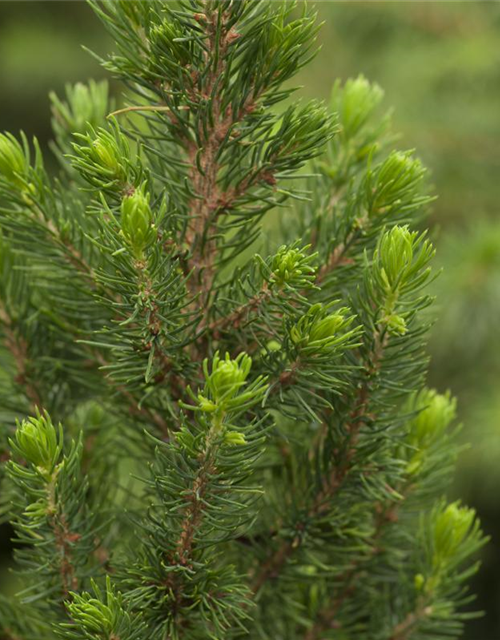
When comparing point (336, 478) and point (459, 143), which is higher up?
point (459, 143)

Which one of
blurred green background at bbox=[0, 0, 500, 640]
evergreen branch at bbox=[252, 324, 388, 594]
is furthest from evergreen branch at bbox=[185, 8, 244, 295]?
blurred green background at bbox=[0, 0, 500, 640]

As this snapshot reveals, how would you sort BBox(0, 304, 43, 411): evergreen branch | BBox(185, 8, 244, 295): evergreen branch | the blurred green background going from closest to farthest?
1. BBox(185, 8, 244, 295): evergreen branch
2. BBox(0, 304, 43, 411): evergreen branch
3. the blurred green background

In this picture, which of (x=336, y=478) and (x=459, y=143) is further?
(x=459, y=143)

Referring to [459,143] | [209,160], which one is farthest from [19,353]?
[459,143]

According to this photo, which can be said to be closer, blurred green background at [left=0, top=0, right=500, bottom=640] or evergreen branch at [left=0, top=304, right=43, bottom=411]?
evergreen branch at [left=0, top=304, right=43, bottom=411]

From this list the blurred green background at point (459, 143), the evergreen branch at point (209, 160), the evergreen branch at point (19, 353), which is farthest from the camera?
the blurred green background at point (459, 143)

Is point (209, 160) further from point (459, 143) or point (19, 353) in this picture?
point (459, 143)

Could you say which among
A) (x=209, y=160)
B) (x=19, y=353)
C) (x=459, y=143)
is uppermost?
(x=459, y=143)

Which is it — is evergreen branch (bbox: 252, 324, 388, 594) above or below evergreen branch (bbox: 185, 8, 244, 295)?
below

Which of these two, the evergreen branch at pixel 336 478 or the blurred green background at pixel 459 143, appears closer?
the evergreen branch at pixel 336 478

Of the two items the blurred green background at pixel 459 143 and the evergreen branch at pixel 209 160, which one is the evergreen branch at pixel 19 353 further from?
the blurred green background at pixel 459 143

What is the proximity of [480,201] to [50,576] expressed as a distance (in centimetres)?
172

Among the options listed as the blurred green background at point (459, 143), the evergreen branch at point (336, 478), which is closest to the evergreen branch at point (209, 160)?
the evergreen branch at point (336, 478)

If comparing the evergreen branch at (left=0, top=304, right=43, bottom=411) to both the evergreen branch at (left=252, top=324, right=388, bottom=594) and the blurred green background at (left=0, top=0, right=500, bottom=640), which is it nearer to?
the evergreen branch at (left=252, top=324, right=388, bottom=594)
